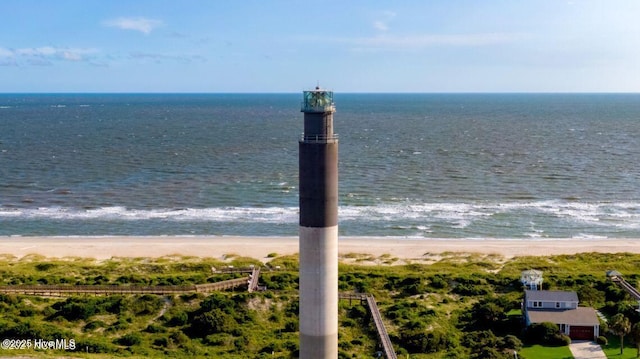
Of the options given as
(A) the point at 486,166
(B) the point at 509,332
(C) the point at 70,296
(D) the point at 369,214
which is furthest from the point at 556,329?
(A) the point at 486,166

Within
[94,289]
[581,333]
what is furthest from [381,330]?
[94,289]

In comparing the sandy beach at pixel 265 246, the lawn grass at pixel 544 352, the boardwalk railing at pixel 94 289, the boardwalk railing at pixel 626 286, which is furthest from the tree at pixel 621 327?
the boardwalk railing at pixel 94 289

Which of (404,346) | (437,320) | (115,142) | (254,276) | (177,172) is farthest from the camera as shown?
(115,142)

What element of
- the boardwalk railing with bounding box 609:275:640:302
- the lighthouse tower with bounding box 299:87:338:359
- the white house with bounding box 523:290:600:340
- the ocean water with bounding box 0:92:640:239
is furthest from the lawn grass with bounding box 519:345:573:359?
the ocean water with bounding box 0:92:640:239

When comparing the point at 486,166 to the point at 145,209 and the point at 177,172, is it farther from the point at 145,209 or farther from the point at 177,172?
the point at 145,209

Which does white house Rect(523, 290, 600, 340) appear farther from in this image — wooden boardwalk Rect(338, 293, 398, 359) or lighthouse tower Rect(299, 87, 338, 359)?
lighthouse tower Rect(299, 87, 338, 359)

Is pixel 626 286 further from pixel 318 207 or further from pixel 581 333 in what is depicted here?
pixel 318 207
